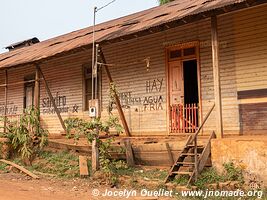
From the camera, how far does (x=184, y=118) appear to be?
33.4ft

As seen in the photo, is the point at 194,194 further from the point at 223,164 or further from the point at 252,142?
the point at 252,142

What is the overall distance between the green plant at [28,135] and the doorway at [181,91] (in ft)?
13.4

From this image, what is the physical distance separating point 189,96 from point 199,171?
13.1 ft

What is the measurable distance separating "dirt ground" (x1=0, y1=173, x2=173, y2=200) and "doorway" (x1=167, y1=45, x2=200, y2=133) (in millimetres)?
3234

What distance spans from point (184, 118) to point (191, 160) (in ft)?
6.85

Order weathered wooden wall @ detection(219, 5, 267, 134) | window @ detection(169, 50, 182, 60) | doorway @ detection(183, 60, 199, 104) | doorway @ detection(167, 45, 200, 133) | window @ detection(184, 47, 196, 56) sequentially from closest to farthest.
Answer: weathered wooden wall @ detection(219, 5, 267, 134) → doorway @ detection(167, 45, 200, 133) → window @ detection(184, 47, 196, 56) → window @ detection(169, 50, 182, 60) → doorway @ detection(183, 60, 199, 104)

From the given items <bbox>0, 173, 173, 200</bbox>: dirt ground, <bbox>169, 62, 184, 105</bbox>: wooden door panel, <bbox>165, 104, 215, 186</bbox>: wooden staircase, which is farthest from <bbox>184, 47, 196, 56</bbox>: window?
<bbox>0, 173, 173, 200</bbox>: dirt ground

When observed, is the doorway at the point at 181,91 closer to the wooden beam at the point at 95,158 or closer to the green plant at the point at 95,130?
the green plant at the point at 95,130

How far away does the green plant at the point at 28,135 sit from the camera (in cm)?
1077

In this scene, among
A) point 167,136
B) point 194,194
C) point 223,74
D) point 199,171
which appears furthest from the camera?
point 167,136

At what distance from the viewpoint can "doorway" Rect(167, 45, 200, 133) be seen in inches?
397

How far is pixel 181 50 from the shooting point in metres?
10.6

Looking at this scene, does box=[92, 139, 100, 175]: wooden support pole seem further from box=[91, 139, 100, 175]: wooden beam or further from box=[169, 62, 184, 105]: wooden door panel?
box=[169, 62, 184, 105]: wooden door panel

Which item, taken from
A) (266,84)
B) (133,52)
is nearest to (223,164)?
(266,84)
